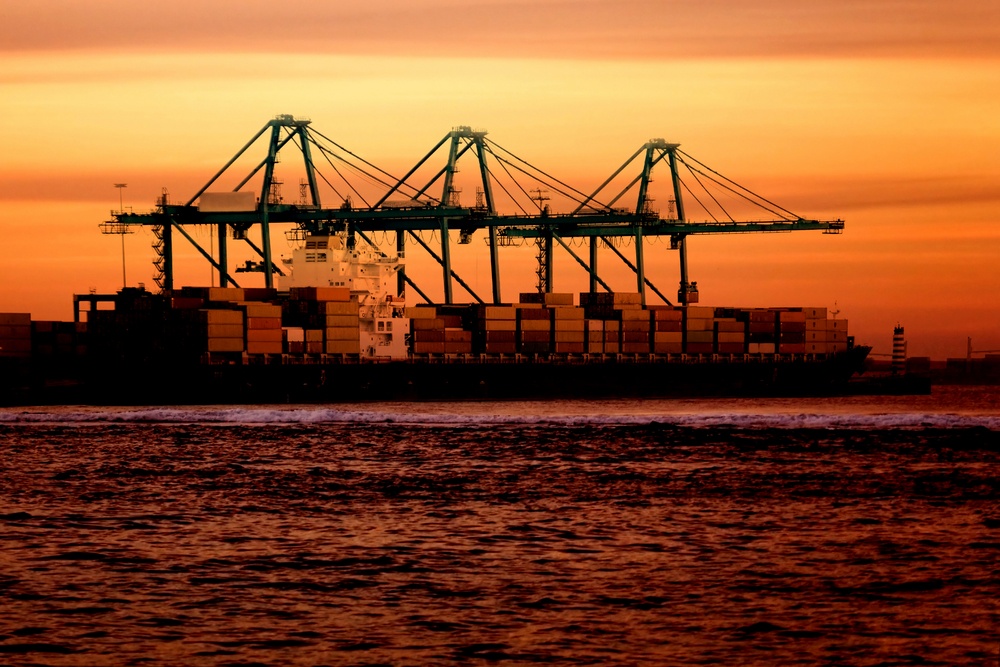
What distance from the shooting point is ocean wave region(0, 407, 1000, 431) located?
69.3 metres

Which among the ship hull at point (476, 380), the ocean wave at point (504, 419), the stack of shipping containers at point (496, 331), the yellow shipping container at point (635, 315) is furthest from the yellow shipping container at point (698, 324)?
the ocean wave at point (504, 419)

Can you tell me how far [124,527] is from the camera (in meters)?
31.3

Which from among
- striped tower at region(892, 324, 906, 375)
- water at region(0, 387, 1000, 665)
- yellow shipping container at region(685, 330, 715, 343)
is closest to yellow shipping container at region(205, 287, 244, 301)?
yellow shipping container at region(685, 330, 715, 343)

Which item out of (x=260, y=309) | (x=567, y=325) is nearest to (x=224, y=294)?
(x=260, y=309)

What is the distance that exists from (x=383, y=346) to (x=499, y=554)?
75.6 m

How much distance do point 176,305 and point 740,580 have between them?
74539 mm

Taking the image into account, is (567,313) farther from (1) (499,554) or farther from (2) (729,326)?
(1) (499,554)

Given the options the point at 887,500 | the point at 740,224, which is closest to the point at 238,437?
the point at 887,500

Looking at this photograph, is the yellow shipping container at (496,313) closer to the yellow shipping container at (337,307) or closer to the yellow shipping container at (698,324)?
the yellow shipping container at (337,307)

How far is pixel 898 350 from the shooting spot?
123500 mm

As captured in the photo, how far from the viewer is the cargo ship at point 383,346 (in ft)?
299

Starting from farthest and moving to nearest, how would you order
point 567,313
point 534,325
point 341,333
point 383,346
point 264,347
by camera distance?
point 567,313, point 534,325, point 383,346, point 341,333, point 264,347

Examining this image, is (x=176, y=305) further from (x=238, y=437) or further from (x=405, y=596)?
(x=405, y=596)

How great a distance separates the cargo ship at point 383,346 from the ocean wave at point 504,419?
9.52 metres
